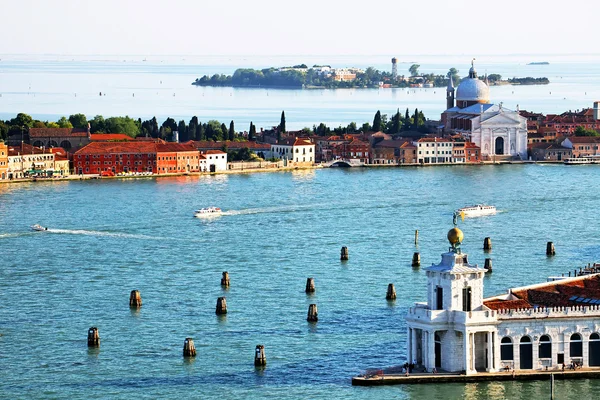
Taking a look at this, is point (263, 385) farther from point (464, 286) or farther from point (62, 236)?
point (62, 236)

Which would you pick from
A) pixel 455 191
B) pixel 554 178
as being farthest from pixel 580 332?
pixel 554 178

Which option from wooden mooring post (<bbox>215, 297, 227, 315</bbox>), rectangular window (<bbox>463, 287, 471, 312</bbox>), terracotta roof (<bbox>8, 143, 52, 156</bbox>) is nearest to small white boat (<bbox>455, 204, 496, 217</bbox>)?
wooden mooring post (<bbox>215, 297, 227, 315</bbox>)

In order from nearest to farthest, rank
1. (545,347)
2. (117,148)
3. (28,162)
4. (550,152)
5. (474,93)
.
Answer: (545,347) < (28,162) < (117,148) < (550,152) < (474,93)

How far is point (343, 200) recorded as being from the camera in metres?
61.5

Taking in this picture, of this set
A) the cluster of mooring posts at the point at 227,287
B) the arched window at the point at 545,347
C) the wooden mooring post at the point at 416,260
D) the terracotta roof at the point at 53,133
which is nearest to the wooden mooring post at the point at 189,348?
the cluster of mooring posts at the point at 227,287

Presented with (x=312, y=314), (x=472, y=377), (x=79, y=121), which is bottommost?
(x=472, y=377)

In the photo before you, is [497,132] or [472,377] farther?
[497,132]

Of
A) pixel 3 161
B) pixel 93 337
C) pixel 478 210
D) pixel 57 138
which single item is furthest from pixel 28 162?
pixel 93 337

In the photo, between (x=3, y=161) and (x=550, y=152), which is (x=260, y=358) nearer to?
(x=3, y=161)

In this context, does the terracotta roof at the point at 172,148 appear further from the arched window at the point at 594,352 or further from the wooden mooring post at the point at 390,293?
the arched window at the point at 594,352

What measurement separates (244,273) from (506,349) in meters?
14.4

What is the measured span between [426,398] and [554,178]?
48.3 meters

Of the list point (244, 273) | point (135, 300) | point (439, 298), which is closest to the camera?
point (439, 298)

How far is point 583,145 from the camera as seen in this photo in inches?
3383
